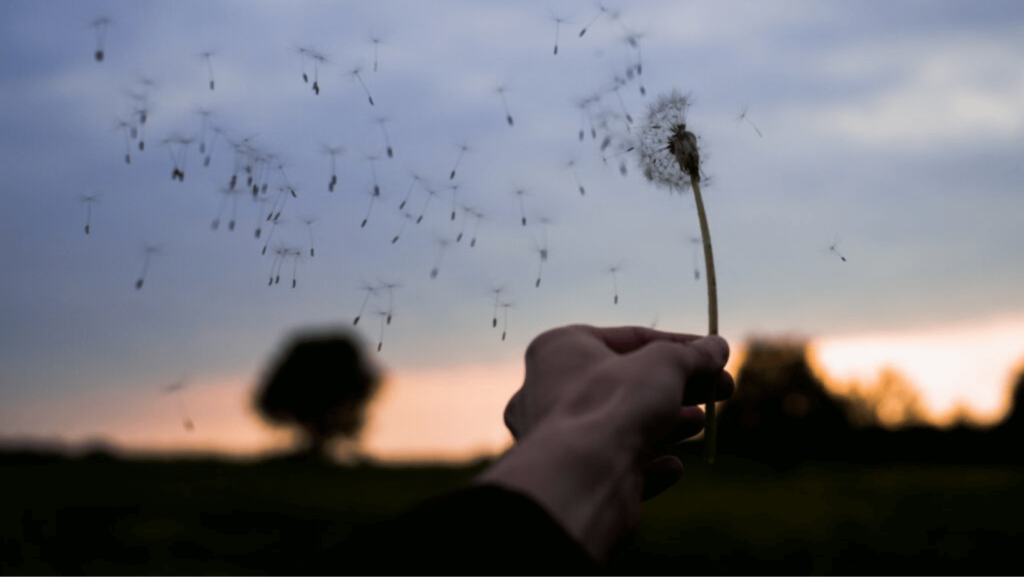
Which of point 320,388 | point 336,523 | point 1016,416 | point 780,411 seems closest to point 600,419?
point 336,523

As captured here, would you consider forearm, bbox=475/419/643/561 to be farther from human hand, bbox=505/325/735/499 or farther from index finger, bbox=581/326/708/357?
index finger, bbox=581/326/708/357

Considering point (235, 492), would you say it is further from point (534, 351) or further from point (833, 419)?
point (833, 419)

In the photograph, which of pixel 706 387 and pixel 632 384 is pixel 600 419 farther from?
pixel 706 387

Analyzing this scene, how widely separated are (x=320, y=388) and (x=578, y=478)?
102282 mm

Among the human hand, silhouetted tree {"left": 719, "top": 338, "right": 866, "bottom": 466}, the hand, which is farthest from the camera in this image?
silhouetted tree {"left": 719, "top": 338, "right": 866, "bottom": 466}

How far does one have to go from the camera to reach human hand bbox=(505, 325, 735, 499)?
416 centimetres

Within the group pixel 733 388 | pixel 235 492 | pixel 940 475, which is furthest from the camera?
pixel 940 475

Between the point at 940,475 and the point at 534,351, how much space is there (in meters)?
74.3

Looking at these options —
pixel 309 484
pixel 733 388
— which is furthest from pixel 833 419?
pixel 733 388

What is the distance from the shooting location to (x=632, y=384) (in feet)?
13.8

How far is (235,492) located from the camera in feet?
149

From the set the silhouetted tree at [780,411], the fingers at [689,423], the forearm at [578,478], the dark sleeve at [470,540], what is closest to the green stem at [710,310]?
the fingers at [689,423]

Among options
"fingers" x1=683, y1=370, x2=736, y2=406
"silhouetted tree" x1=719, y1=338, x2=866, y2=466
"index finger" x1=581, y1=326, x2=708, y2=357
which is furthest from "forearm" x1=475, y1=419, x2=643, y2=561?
"silhouetted tree" x1=719, y1=338, x2=866, y2=466

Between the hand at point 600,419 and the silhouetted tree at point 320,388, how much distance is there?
97813 mm
